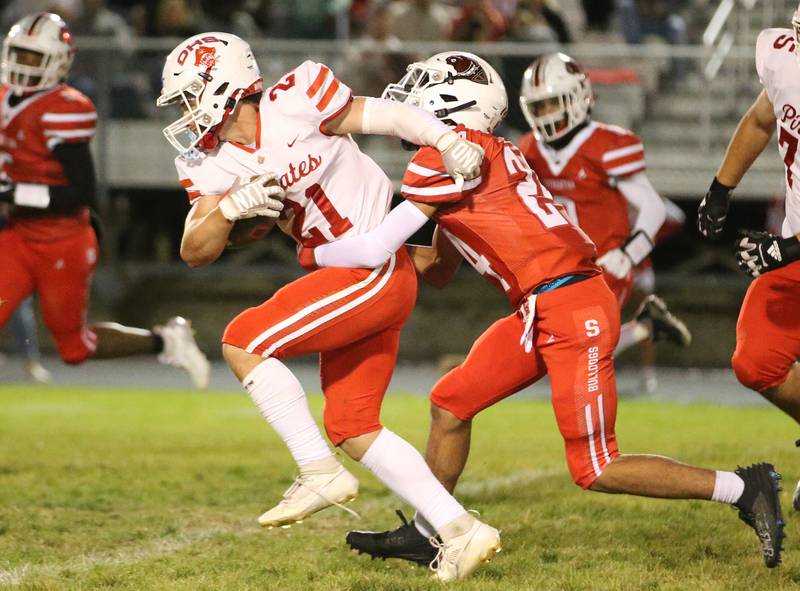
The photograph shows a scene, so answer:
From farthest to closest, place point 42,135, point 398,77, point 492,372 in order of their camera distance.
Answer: point 398,77, point 42,135, point 492,372

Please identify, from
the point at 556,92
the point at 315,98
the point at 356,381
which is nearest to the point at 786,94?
the point at 315,98

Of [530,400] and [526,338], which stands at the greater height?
[526,338]

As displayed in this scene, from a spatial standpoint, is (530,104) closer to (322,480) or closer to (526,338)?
(526,338)

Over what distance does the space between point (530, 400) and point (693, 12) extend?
4051 millimetres

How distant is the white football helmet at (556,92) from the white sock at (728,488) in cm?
267

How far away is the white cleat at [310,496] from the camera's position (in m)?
3.84

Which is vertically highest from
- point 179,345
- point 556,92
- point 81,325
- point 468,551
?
point 556,92

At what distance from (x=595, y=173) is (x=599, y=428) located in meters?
2.71

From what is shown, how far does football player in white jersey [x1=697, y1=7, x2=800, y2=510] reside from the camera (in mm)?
4383

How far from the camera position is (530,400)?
29.1 ft

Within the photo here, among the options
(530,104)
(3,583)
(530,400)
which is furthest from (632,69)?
(3,583)

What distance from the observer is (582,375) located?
12.9 feet

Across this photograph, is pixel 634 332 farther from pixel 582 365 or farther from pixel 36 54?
pixel 36 54

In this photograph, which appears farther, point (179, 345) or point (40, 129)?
point (179, 345)
